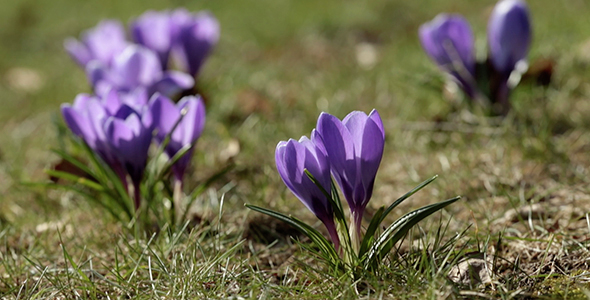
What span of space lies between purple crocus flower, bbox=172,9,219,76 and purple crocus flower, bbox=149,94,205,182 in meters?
1.36

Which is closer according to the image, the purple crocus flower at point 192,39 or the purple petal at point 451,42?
the purple petal at point 451,42

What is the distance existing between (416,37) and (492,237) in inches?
132

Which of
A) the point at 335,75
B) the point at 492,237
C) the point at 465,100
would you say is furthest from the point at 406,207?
the point at 335,75

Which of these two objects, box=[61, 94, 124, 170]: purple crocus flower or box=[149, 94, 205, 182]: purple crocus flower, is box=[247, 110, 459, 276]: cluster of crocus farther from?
box=[61, 94, 124, 170]: purple crocus flower

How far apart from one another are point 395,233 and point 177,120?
89cm

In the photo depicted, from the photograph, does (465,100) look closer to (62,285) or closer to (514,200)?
(514,200)

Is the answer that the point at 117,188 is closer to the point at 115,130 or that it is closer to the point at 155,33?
the point at 115,130

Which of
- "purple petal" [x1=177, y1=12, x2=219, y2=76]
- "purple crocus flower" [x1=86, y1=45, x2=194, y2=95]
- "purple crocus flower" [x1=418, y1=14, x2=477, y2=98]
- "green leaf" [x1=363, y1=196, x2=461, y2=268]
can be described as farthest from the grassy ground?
"purple crocus flower" [x1=86, y1=45, x2=194, y2=95]

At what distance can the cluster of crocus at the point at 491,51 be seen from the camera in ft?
8.35

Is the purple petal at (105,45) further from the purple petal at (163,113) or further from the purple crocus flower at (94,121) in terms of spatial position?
the purple petal at (163,113)

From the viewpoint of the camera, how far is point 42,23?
7.02 m

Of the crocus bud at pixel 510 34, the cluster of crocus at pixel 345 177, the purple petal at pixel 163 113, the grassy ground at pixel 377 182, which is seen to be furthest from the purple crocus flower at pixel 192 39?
the cluster of crocus at pixel 345 177

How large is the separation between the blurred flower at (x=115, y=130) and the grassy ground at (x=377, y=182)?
26 cm

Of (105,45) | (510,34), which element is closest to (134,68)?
(105,45)
